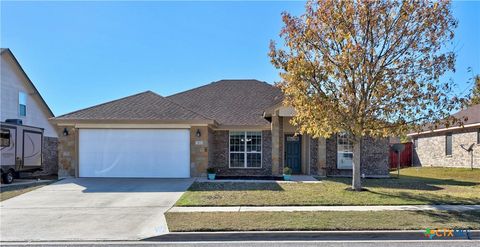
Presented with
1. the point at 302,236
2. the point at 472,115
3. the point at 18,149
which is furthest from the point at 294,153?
the point at 472,115

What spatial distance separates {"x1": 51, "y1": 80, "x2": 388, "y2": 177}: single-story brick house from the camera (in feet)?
55.5

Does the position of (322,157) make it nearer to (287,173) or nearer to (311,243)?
(287,173)

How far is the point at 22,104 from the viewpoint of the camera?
2450cm

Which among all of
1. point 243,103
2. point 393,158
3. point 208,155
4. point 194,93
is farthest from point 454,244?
point 393,158

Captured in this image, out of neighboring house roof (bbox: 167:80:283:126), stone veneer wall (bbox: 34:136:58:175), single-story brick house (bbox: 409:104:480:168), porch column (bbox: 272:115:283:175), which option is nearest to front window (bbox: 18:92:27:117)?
stone veneer wall (bbox: 34:136:58:175)

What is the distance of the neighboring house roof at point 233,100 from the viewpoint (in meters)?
19.4

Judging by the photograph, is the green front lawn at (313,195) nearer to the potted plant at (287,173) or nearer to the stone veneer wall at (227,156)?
the potted plant at (287,173)

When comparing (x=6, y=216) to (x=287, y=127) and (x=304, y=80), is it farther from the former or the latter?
(x=287, y=127)

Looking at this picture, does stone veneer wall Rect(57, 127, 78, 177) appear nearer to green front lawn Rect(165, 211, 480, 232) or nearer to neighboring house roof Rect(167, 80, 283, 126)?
neighboring house roof Rect(167, 80, 283, 126)

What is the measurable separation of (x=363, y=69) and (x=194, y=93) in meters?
13.0

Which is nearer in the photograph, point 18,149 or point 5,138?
point 5,138

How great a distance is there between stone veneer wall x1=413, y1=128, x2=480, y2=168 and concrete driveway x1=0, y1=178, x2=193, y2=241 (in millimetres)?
19422

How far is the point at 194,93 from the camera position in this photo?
74.7ft

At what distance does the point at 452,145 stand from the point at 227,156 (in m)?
17.6
